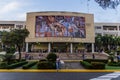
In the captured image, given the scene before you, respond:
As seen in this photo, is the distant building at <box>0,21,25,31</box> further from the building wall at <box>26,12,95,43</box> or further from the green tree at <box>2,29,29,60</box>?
the green tree at <box>2,29,29,60</box>

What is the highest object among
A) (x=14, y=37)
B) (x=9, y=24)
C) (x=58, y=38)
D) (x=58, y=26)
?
(x=9, y=24)


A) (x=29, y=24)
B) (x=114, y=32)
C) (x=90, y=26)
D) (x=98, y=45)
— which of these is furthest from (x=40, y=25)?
(x=114, y=32)

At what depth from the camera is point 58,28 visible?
85750mm

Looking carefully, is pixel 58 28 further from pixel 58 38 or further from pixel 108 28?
pixel 108 28

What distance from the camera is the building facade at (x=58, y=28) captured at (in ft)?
281

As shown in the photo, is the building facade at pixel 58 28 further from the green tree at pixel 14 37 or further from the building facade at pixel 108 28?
the green tree at pixel 14 37

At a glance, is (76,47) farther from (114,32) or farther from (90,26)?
(114,32)

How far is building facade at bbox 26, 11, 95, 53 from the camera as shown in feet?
281

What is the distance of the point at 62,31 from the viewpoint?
8575 centimetres

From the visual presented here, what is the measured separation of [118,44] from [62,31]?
82.3ft

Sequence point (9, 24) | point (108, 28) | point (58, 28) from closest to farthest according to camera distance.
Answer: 1. point (58, 28)
2. point (9, 24)
3. point (108, 28)

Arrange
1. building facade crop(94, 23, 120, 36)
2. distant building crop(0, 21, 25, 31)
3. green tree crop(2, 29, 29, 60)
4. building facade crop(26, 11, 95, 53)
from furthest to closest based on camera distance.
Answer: building facade crop(94, 23, 120, 36)
distant building crop(0, 21, 25, 31)
building facade crop(26, 11, 95, 53)
green tree crop(2, 29, 29, 60)

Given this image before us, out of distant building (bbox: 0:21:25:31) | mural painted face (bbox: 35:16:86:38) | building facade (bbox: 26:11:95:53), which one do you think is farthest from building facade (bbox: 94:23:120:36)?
distant building (bbox: 0:21:25:31)

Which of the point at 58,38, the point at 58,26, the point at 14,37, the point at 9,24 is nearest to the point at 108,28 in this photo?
the point at 58,26
